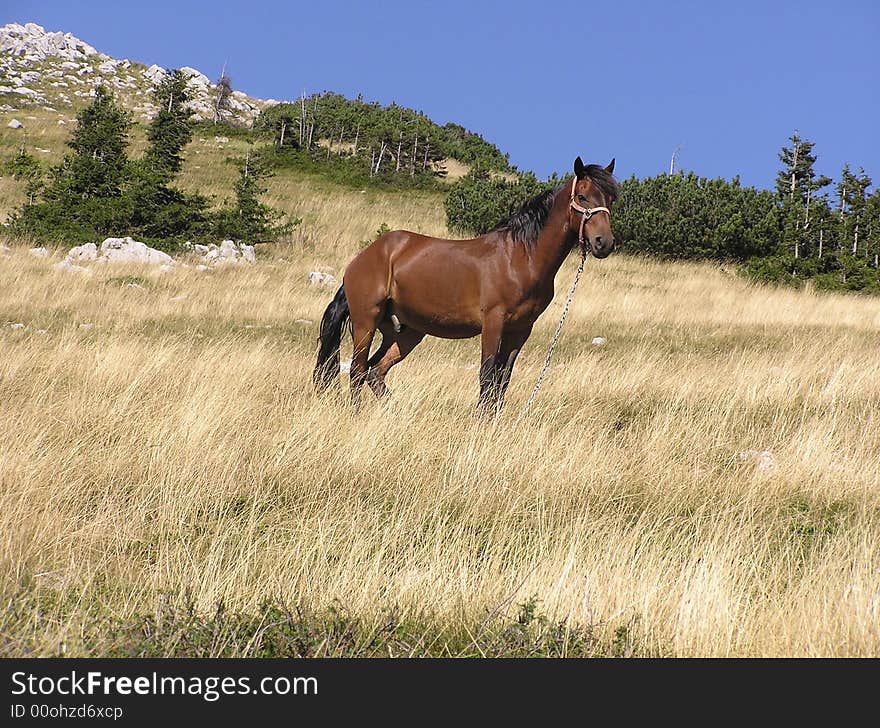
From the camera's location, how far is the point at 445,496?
15.4ft

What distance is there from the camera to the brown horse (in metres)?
6.32

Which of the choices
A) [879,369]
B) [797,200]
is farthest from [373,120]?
[879,369]

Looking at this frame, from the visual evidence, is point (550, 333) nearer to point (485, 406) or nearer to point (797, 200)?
point (485, 406)

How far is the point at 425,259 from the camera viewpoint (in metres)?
6.92

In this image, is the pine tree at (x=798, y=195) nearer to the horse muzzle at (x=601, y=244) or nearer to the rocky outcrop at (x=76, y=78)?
the horse muzzle at (x=601, y=244)

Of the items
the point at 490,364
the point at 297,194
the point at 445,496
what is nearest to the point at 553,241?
the point at 490,364

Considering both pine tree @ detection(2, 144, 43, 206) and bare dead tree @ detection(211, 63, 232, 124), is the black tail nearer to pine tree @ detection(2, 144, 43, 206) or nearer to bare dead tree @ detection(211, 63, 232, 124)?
pine tree @ detection(2, 144, 43, 206)

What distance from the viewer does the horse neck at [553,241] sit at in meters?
6.46

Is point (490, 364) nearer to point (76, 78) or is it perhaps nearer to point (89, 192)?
point (89, 192)

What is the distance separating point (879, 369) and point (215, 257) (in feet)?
45.0

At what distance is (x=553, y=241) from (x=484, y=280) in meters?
0.62

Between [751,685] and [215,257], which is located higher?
[215,257]

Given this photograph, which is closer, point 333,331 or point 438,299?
point 438,299

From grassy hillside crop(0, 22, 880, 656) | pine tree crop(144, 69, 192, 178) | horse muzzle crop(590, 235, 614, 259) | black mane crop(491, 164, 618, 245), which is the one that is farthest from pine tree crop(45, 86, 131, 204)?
horse muzzle crop(590, 235, 614, 259)
